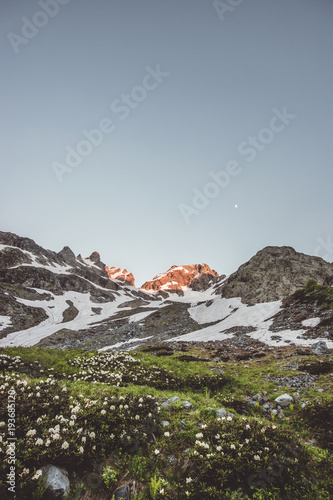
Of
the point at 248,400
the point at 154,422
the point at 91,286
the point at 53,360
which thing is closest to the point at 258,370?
the point at 248,400

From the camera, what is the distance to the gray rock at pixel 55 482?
4250 millimetres

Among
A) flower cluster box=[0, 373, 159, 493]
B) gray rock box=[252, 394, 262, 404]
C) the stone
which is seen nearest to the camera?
the stone

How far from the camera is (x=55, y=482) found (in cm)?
440

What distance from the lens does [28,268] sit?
13212 cm

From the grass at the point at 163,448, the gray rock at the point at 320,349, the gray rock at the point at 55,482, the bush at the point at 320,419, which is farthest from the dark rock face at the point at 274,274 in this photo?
the gray rock at the point at 55,482

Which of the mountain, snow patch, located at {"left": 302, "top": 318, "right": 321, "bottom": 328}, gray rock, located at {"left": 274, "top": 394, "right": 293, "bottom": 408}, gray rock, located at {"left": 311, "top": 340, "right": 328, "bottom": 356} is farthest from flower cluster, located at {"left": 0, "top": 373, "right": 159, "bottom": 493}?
snow patch, located at {"left": 302, "top": 318, "right": 321, "bottom": 328}

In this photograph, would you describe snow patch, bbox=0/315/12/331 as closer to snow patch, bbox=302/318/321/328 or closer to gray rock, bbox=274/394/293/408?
snow patch, bbox=302/318/321/328

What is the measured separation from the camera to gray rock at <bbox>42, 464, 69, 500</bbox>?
4.25m

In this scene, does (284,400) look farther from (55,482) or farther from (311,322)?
(311,322)

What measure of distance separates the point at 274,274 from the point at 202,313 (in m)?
34.5

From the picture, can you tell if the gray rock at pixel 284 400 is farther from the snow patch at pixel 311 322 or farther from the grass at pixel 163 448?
the snow patch at pixel 311 322

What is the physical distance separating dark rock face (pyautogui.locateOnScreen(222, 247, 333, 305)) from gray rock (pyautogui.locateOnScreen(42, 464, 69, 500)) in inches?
2999

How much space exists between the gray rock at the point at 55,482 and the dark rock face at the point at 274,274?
76.2 meters

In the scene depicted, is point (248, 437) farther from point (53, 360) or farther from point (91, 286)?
point (91, 286)
